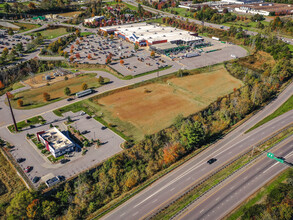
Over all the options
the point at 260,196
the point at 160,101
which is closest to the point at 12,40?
the point at 160,101

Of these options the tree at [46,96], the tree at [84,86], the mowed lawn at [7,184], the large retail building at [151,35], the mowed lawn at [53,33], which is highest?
→ the large retail building at [151,35]

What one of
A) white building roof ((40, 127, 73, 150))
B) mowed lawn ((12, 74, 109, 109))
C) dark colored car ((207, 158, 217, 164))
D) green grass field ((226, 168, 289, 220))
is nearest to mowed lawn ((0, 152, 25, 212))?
white building roof ((40, 127, 73, 150))

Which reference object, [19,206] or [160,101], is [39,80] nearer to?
[160,101]

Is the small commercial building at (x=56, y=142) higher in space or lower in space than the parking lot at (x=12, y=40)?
lower

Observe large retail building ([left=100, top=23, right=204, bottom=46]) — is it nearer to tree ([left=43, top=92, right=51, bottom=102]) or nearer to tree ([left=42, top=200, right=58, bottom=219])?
tree ([left=43, top=92, right=51, bottom=102])

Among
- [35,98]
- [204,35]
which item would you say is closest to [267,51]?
[204,35]

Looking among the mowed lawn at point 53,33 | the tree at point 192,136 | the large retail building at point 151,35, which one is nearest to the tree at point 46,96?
the tree at point 192,136

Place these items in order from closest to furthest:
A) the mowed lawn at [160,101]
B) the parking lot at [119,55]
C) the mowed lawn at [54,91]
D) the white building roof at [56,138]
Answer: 1. the white building roof at [56,138]
2. the mowed lawn at [160,101]
3. the mowed lawn at [54,91]
4. the parking lot at [119,55]

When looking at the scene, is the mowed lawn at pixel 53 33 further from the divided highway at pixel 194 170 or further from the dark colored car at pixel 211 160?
the dark colored car at pixel 211 160
